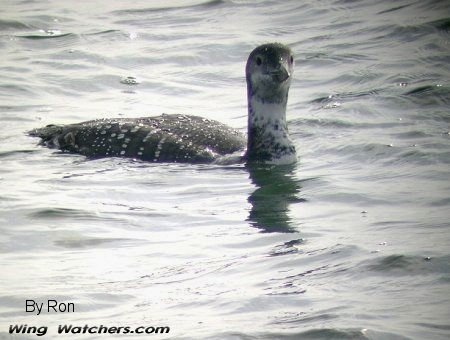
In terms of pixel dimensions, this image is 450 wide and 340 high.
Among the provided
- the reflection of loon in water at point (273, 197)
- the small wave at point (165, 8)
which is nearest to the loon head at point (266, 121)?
the reflection of loon in water at point (273, 197)

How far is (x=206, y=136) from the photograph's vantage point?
10.0 metres

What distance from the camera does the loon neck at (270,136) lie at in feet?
32.5

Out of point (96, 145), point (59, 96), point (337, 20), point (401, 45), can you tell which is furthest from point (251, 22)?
point (96, 145)

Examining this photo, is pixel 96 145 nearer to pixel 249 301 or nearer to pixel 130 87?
pixel 130 87

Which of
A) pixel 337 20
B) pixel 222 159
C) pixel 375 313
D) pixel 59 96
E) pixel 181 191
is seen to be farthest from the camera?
pixel 337 20

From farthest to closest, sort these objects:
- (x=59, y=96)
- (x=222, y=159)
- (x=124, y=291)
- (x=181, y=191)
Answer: (x=59, y=96), (x=222, y=159), (x=181, y=191), (x=124, y=291)

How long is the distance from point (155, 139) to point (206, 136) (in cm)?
43

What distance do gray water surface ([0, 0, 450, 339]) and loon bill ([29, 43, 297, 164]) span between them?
16 cm

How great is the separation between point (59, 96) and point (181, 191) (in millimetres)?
4052

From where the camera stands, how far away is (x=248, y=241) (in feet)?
24.7

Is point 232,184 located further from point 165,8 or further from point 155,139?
point 165,8

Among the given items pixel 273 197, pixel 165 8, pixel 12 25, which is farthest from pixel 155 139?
pixel 165 8

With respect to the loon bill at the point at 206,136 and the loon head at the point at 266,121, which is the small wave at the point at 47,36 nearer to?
the loon bill at the point at 206,136

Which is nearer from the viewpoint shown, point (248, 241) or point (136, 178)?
point (248, 241)
